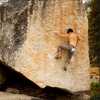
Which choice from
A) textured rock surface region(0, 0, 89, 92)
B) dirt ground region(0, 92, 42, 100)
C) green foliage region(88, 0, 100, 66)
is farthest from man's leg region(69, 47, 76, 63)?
green foliage region(88, 0, 100, 66)

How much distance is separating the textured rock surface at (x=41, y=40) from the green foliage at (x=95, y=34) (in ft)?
27.6

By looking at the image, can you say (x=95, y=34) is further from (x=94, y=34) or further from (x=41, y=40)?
(x=41, y=40)

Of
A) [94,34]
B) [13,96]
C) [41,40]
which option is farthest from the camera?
[94,34]

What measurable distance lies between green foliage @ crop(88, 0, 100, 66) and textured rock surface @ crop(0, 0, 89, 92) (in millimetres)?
8405

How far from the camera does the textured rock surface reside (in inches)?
354

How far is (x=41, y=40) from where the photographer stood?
361 inches

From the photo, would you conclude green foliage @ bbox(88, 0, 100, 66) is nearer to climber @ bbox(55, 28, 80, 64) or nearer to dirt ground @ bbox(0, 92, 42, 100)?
climber @ bbox(55, 28, 80, 64)

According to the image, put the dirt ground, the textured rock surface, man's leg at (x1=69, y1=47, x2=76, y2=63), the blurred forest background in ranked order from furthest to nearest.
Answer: the blurred forest background, man's leg at (x1=69, y1=47, x2=76, y2=63), the textured rock surface, the dirt ground

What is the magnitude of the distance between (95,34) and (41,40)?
→ 370 inches

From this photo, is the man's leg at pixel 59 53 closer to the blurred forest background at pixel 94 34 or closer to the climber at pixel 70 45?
the climber at pixel 70 45

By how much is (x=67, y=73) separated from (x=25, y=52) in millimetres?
1007

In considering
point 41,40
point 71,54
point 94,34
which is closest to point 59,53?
point 71,54

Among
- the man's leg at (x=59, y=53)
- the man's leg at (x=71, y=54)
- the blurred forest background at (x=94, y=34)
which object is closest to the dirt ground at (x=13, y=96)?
the man's leg at (x=59, y=53)

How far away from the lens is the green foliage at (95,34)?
18.0m
